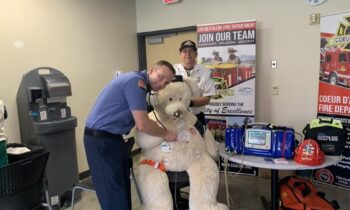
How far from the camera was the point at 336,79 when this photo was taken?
281 cm

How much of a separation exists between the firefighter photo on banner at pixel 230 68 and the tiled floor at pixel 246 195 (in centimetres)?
27

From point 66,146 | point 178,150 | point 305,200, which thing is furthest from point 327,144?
point 66,146

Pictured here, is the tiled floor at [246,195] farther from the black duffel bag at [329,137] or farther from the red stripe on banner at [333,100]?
the black duffel bag at [329,137]

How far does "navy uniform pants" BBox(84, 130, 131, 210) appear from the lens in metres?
1.77

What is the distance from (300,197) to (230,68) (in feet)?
5.41

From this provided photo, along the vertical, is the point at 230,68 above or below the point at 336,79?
above

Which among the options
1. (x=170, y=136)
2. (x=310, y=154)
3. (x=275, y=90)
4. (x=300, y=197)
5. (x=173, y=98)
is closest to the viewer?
(x=310, y=154)

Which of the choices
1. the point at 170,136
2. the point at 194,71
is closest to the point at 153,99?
the point at 170,136

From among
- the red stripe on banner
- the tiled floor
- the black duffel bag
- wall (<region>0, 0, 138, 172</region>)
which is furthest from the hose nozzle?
the red stripe on banner

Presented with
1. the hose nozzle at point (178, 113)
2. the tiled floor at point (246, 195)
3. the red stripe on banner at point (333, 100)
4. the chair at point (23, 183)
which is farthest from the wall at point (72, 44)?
the red stripe on banner at point (333, 100)

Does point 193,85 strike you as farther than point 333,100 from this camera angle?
No

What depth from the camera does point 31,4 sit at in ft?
8.96

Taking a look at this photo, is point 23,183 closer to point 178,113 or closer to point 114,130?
point 114,130

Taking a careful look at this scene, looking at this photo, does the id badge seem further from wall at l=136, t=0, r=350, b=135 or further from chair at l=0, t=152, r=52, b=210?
wall at l=136, t=0, r=350, b=135
